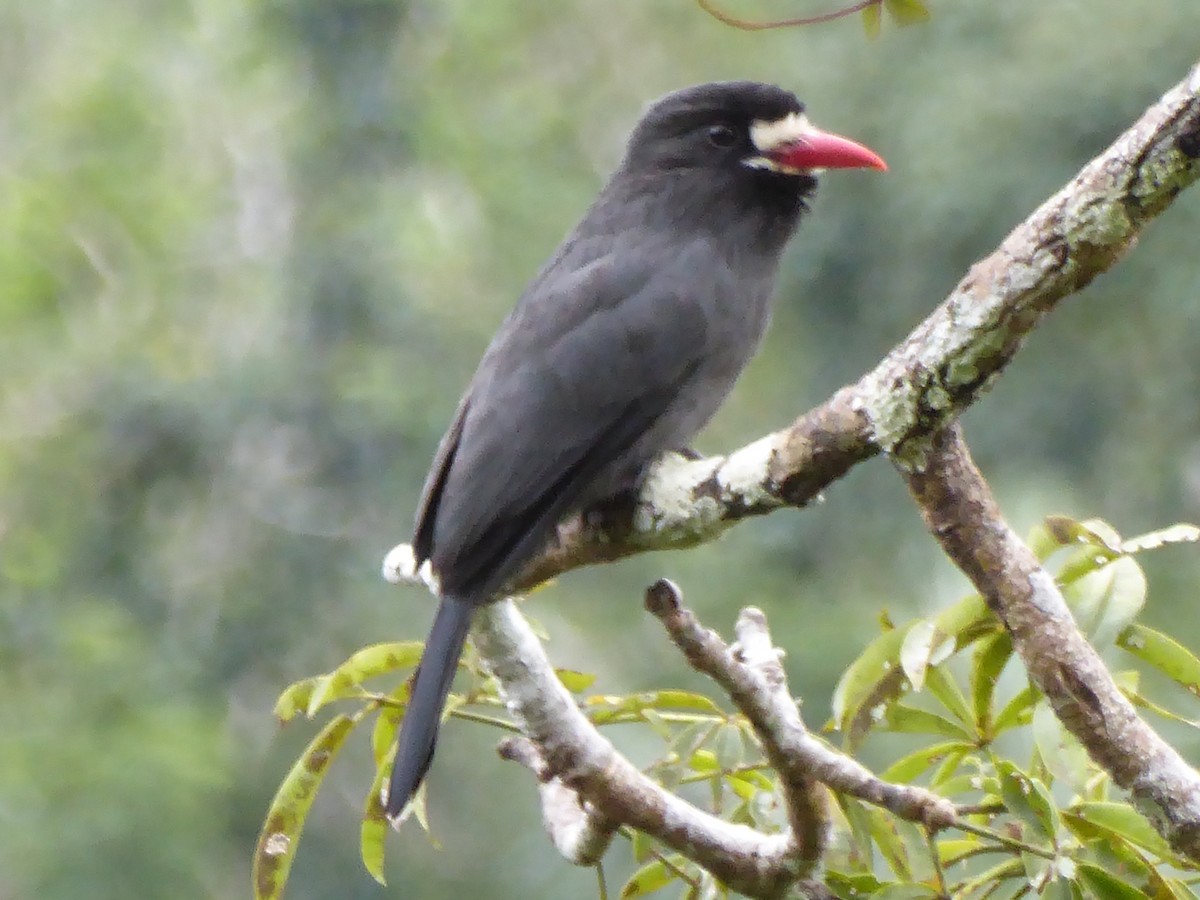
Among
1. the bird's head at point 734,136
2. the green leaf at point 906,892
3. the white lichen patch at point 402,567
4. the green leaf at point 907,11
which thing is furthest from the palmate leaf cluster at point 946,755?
the bird's head at point 734,136

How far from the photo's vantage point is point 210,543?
7809 millimetres

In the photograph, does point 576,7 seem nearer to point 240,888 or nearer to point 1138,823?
point 240,888

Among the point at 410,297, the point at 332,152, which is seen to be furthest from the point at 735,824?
the point at 332,152

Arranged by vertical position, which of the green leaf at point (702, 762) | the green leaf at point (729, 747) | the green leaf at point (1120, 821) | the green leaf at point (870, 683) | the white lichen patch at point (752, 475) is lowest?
the green leaf at point (1120, 821)

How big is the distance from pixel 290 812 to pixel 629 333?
1.03 m

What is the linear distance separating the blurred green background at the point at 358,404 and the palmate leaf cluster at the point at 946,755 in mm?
3752

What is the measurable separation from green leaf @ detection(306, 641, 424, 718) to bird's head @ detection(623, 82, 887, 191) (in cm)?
113

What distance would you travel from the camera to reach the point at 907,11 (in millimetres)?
1974

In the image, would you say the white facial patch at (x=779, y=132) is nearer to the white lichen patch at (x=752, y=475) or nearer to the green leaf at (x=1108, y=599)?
the white lichen patch at (x=752, y=475)

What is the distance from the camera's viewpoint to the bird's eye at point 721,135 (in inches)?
129

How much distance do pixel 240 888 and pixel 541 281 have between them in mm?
5219

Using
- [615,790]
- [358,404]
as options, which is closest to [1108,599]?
[615,790]

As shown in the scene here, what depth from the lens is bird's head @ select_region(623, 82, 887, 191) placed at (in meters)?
3.19

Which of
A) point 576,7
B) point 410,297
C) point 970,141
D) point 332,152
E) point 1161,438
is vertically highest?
point 576,7
